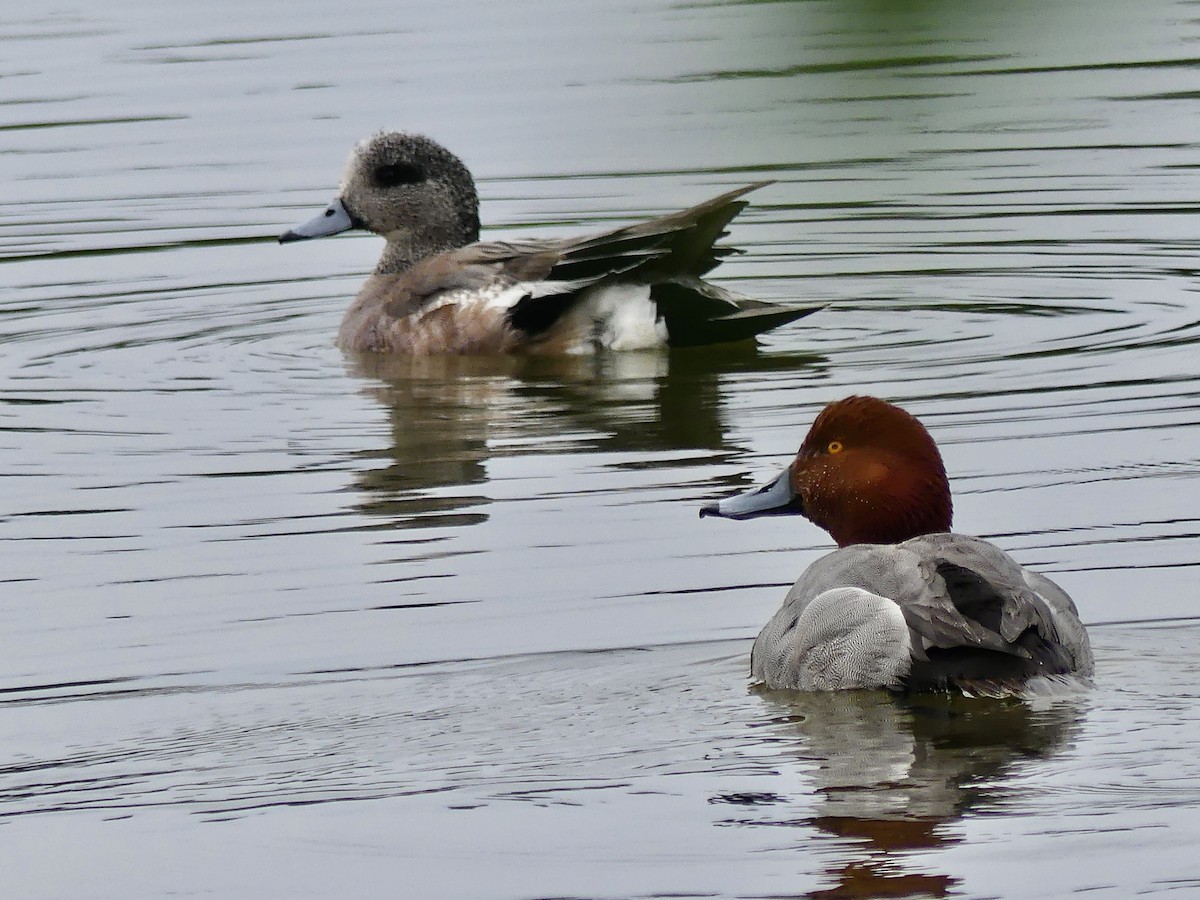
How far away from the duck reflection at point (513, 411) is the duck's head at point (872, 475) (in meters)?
1.53

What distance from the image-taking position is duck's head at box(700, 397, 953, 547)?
6.44 meters

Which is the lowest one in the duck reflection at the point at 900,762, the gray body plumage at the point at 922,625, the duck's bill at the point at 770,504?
the duck reflection at the point at 900,762

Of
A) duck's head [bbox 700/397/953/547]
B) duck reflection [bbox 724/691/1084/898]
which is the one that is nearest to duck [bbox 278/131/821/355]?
duck's head [bbox 700/397/953/547]

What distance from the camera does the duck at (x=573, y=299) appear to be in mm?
10719

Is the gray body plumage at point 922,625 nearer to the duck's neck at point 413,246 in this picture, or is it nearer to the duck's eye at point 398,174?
the duck's neck at point 413,246

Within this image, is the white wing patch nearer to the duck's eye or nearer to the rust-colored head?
the duck's eye

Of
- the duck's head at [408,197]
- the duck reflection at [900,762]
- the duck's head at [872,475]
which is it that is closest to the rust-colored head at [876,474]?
the duck's head at [872,475]

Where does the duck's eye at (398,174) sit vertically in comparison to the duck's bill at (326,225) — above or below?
above

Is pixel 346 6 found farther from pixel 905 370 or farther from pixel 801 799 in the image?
pixel 801 799

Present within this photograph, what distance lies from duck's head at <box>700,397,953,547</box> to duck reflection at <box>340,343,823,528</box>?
1533 millimetres

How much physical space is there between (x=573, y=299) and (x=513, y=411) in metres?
1.33

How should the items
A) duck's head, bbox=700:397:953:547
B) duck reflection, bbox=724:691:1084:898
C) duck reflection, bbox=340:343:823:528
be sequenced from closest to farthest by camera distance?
duck reflection, bbox=724:691:1084:898, duck's head, bbox=700:397:953:547, duck reflection, bbox=340:343:823:528

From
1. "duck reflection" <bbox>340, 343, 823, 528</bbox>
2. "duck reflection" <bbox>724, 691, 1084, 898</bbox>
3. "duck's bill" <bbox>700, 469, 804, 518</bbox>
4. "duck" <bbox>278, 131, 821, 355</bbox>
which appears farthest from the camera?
"duck" <bbox>278, 131, 821, 355</bbox>

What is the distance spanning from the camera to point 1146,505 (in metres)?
7.54
